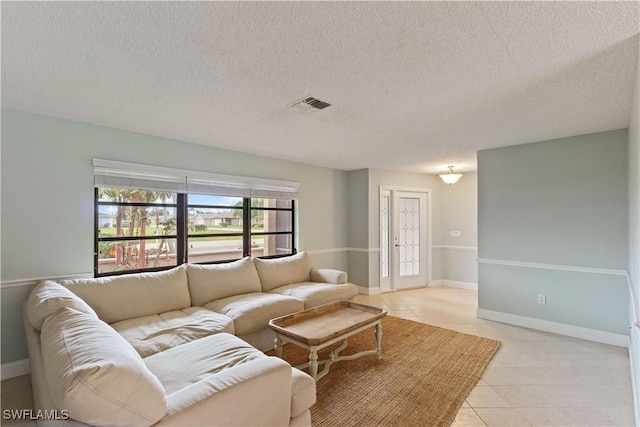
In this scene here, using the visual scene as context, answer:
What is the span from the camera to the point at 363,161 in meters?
4.87

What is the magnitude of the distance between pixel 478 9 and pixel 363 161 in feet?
11.5

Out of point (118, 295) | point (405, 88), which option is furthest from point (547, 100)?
point (118, 295)

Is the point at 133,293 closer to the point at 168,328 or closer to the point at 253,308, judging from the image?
the point at 168,328

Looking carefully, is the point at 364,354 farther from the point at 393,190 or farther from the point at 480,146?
the point at 393,190

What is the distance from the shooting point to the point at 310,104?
8.21 feet

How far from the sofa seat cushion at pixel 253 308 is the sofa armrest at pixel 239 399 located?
134 centimetres

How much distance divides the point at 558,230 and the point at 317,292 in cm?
303

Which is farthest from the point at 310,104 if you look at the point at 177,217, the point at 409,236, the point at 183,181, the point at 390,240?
the point at 409,236

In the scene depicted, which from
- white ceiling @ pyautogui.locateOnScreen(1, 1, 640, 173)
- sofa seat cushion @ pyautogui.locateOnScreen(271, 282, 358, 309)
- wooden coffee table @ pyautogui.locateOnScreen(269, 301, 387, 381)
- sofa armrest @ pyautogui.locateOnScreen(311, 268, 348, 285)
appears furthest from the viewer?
sofa armrest @ pyautogui.locateOnScreen(311, 268, 348, 285)

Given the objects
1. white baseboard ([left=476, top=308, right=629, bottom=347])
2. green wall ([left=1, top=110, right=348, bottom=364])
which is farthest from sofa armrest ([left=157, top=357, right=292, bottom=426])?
white baseboard ([left=476, top=308, right=629, bottom=347])

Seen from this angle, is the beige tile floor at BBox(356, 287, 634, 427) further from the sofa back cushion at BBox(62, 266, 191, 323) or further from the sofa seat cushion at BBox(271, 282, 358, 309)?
the sofa back cushion at BBox(62, 266, 191, 323)

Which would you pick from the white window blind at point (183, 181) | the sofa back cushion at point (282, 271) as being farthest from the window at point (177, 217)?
the sofa back cushion at point (282, 271)

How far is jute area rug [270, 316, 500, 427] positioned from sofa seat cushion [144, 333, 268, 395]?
2.40 feet

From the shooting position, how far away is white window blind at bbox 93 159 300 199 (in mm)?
3125
